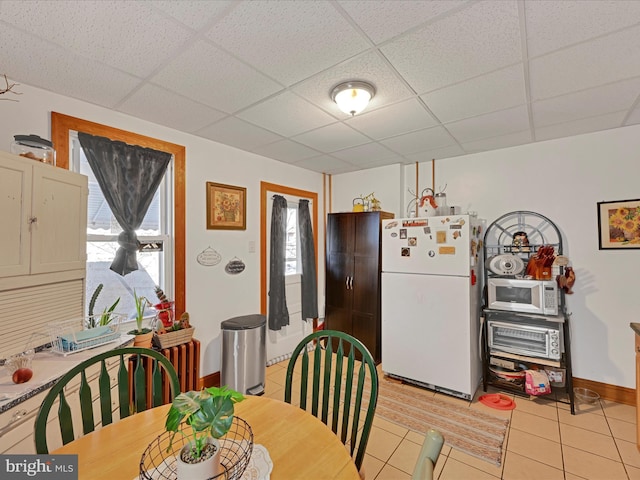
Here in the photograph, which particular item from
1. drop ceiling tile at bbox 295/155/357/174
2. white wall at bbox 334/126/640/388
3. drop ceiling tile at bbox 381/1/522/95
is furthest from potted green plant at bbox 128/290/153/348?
white wall at bbox 334/126/640/388

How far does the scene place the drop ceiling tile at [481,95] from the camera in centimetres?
185

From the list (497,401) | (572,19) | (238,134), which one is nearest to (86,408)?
(238,134)

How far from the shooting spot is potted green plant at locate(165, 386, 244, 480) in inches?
32.2

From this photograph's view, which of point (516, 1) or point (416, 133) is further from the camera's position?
point (416, 133)

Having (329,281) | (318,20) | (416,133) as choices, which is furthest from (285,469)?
(329,281)

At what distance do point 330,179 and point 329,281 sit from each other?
1521 mm

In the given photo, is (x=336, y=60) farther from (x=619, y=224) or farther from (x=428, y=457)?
(x=619, y=224)

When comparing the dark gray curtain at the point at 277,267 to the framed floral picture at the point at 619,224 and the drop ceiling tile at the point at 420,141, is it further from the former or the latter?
the framed floral picture at the point at 619,224

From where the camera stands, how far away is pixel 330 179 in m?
4.42

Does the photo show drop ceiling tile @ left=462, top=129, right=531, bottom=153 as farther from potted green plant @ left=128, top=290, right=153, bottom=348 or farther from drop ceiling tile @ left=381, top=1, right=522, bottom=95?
potted green plant @ left=128, top=290, right=153, bottom=348

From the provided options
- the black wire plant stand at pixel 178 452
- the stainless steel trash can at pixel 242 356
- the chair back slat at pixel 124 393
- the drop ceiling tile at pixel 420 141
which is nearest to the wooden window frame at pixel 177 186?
the stainless steel trash can at pixel 242 356

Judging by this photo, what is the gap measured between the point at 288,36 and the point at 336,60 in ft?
1.04

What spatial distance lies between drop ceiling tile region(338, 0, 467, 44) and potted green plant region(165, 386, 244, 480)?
1598 millimetres

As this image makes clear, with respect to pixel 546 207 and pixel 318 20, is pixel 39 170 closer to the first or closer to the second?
pixel 318 20
